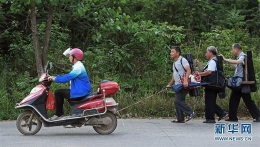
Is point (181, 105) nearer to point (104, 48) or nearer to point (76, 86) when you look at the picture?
point (76, 86)

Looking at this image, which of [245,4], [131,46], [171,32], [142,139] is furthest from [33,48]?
[245,4]

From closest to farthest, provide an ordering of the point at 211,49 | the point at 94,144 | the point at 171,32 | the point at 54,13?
1. the point at 94,144
2. the point at 211,49
3. the point at 54,13
4. the point at 171,32

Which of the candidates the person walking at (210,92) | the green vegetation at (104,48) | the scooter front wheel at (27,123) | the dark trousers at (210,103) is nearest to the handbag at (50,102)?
the scooter front wheel at (27,123)

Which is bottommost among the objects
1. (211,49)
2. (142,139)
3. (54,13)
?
(142,139)

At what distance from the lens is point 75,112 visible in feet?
33.2

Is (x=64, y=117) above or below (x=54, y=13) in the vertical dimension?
below

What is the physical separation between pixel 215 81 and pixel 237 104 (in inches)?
39.2

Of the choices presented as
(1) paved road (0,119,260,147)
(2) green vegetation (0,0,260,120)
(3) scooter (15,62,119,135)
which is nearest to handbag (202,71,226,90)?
(1) paved road (0,119,260,147)

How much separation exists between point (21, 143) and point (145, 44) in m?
6.66

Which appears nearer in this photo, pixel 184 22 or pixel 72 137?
pixel 72 137

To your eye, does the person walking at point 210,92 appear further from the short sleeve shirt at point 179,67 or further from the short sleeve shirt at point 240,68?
the short sleeve shirt at point 240,68

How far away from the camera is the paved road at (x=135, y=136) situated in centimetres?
923

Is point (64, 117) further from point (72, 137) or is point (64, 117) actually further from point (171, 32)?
point (171, 32)

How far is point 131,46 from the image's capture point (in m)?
15.1
